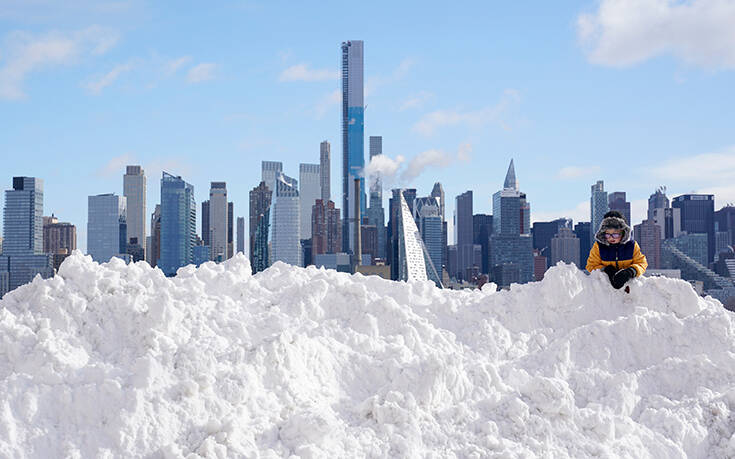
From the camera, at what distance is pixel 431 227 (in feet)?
396

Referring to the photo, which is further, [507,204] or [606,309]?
[507,204]

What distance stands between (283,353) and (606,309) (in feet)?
12.0

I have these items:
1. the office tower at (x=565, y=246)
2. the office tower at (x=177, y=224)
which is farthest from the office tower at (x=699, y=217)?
the office tower at (x=177, y=224)

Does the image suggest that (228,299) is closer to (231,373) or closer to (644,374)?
(231,373)

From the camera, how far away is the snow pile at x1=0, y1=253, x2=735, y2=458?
4.39 metres

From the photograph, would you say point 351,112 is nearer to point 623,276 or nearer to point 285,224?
point 285,224

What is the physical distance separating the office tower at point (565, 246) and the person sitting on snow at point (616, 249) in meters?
102

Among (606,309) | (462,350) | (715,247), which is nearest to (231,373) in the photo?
(462,350)

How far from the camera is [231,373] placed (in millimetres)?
4809

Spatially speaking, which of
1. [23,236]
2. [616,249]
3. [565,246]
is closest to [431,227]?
[565,246]

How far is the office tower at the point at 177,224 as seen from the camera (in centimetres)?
11331

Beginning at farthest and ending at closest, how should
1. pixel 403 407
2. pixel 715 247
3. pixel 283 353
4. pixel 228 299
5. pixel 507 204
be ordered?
pixel 507 204, pixel 715 247, pixel 228 299, pixel 283 353, pixel 403 407

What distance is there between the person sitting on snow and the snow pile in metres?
0.26

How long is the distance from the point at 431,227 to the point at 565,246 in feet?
81.4
